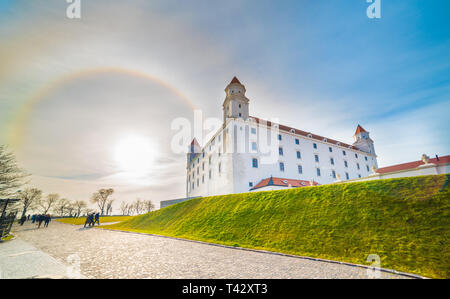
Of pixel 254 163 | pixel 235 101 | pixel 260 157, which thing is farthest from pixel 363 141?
pixel 235 101

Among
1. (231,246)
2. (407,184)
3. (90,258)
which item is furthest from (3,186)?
(407,184)

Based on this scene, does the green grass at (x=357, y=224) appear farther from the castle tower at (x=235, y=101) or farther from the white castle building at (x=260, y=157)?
the castle tower at (x=235, y=101)

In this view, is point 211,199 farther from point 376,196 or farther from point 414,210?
point 414,210

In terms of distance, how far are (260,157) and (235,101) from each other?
44.9 ft

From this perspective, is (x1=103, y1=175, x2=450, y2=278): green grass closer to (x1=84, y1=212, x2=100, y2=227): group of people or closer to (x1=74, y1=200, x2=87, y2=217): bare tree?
(x1=84, y1=212, x2=100, y2=227): group of people

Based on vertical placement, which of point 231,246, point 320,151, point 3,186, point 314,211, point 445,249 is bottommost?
point 231,246

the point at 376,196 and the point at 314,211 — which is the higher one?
the point at 376,196

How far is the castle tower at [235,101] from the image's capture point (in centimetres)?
4000

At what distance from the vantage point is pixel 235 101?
40.5 metres

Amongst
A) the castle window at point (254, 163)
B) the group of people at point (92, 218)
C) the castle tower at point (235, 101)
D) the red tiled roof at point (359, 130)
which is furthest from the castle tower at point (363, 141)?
the group of people at point (92, 218)

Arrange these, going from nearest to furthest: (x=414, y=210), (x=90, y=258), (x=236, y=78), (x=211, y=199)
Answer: (x=90, y=258) < (x=414, y=210) < (x=211, y=199) < (x=236, y=78)

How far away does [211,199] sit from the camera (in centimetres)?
2227

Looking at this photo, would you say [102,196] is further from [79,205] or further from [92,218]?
[92,218]
